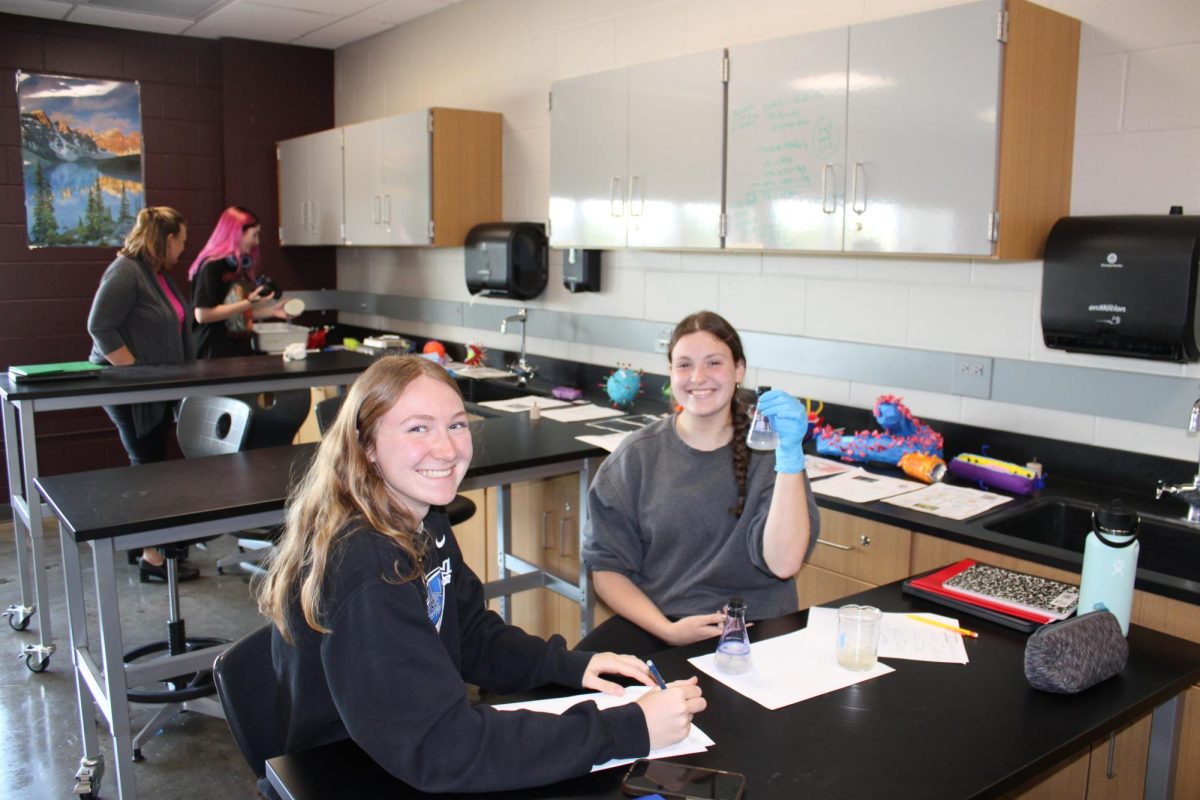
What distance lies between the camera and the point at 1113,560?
5.73ft

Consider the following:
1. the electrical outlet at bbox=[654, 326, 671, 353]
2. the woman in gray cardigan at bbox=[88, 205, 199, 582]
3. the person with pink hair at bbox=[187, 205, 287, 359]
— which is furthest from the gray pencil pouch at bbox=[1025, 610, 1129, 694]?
the person with pink hair at bbox=[187, 205, 287, 359]

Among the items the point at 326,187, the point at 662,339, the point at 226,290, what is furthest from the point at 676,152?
the point at 326,187

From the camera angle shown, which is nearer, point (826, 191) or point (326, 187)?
point (826, 191)

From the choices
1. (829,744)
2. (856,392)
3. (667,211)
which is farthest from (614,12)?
(829,744)

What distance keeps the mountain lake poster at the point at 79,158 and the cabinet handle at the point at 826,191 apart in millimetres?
4598

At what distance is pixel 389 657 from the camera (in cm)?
128

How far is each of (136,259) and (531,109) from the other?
191 cm

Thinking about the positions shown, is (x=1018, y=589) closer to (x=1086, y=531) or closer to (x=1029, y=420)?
(x=1086, y=531)

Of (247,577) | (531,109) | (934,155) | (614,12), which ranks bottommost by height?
(247,577)

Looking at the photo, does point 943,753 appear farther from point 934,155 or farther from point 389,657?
point 934,155

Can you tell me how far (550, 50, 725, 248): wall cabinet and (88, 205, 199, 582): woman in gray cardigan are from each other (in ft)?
5.84

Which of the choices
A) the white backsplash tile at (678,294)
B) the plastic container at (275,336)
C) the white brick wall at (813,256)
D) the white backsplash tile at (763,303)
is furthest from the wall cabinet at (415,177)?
the white backsplash tile at (763,303)

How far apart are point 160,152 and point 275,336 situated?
140 cm

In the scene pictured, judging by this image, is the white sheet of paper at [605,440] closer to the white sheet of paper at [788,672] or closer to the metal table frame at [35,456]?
the white sheet of paper at [788,672]
